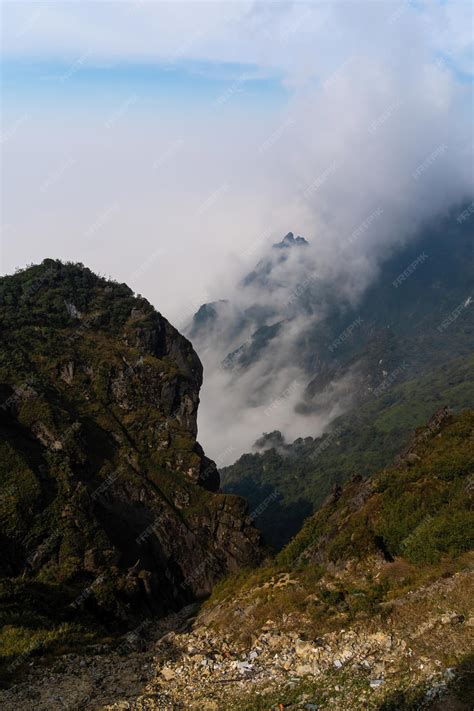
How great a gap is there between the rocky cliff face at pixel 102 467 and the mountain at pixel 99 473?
0.49 feet

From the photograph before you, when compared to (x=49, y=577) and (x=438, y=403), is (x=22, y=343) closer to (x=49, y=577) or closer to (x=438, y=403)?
(x=49, y=577)

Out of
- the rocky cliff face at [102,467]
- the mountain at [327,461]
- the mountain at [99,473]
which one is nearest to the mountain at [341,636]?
the mountain at [99,473]

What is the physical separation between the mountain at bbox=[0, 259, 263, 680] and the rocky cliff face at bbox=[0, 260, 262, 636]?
15 cm

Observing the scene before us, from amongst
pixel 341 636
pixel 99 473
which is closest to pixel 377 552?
pixel 341 636

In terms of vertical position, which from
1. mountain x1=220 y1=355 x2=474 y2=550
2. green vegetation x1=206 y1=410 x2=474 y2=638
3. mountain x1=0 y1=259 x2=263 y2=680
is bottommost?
mountain x1=220 y1=355 x2=474 y2=550

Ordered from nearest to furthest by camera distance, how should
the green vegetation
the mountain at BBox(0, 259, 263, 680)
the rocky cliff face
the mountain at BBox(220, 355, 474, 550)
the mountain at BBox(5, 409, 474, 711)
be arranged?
the mountain at BBox(5, 409, 474, 711) < the green vegetation < the mountain at BBox(0, 259, 263, 680) < the rocky cliff face < the mountain at BBox(220, 355, 474, 550)

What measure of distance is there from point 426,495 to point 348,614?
1035 cm

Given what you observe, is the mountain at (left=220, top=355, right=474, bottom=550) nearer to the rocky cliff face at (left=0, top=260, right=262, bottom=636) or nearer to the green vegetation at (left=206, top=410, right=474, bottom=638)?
the rocky cliff face at (left=0, top=260, right=262, bottom=636)

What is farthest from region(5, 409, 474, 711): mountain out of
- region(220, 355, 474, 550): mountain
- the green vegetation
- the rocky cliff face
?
region(220, 355, 474, 550): mountain

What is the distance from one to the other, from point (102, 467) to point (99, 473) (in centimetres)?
102

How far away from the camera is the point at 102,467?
217 feet

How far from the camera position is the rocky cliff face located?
5044 centimetres

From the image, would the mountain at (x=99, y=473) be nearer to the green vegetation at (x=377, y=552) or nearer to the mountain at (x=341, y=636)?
the mountain at (x=341, y=636)

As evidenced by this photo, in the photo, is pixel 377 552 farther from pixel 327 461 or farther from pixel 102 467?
pixel 327 461
